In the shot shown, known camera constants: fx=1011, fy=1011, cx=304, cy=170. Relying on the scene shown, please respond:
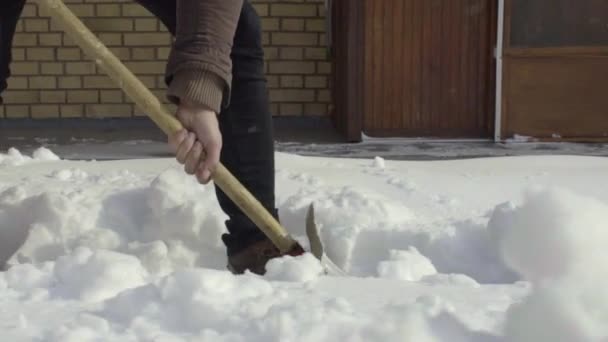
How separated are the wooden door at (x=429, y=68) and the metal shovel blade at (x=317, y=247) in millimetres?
3868

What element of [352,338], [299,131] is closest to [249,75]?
[352,338]

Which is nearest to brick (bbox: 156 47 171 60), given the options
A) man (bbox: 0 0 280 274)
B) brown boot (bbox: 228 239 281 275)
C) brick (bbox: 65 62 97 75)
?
brick (bbox: 65 62 97 75)

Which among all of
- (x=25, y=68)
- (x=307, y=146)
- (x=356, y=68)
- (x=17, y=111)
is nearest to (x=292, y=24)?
(x=356, y=68)

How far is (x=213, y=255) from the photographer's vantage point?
2.79 m

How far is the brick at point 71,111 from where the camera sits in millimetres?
7094

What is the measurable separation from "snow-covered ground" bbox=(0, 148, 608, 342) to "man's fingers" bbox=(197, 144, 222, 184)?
0.75ft

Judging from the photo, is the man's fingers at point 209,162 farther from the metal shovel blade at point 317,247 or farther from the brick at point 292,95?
the brick at point 292,95

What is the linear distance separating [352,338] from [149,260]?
4.17 ft

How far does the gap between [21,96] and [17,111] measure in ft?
0.37

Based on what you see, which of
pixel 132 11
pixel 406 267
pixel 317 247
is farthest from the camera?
pixel 132 11

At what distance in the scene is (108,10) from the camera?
22.7ft

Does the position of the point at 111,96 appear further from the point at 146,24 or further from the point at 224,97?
the point at 224,97

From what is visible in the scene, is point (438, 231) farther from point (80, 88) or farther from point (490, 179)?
point (80, 88)

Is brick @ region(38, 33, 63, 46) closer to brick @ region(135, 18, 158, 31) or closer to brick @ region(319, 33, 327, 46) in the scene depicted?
brick @ region(135, 18, 158, 31)
